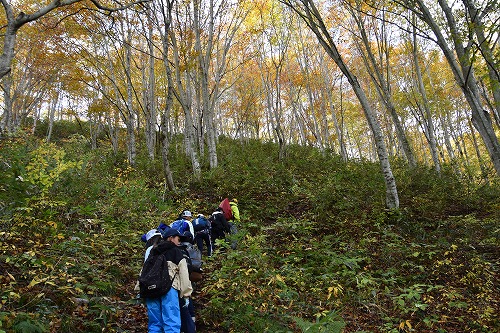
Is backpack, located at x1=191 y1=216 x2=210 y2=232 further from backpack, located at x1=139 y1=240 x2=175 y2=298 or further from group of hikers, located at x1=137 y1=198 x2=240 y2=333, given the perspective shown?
backpack, located at x1=139 y1=240 x2=175 y2=298

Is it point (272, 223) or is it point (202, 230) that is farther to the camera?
point (272, 223)

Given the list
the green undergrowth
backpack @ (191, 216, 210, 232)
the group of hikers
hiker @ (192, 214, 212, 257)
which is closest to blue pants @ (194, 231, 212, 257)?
hiker @ (192, 214, 212, 257)

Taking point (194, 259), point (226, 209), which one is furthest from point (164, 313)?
point (226, 209)

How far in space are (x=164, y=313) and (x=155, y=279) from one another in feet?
1.37

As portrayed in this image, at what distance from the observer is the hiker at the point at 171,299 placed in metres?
3.46

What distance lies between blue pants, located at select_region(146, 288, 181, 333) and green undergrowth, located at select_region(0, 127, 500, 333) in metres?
0.50

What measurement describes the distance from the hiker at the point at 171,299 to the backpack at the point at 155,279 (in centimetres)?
8

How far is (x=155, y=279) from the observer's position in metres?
3.44

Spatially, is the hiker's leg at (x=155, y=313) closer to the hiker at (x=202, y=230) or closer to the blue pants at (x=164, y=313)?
the blue pants at (x=164, y=313)

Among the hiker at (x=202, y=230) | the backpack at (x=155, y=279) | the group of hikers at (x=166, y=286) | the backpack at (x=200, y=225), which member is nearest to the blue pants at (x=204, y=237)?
the hiker at (x=202, y=230)

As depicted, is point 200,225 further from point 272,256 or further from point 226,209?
point 272,256

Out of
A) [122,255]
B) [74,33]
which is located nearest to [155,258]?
[122,255]

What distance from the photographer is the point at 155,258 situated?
→ 11.9 feet

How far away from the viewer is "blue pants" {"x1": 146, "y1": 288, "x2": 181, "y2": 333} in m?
3.44
